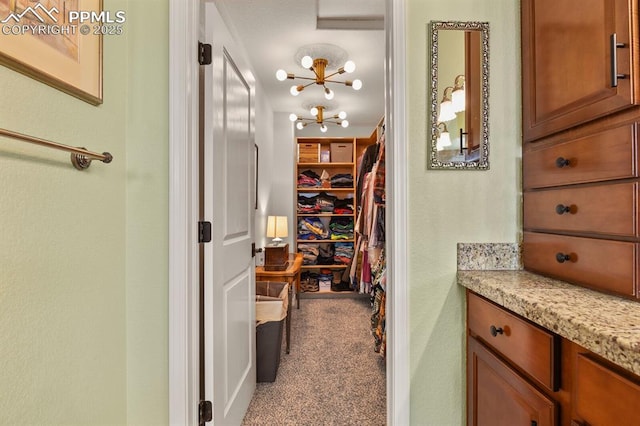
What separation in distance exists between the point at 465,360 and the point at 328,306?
8.95 ft

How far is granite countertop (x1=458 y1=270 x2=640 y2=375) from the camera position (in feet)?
1.85

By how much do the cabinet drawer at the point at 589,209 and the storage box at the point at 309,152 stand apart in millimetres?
3473

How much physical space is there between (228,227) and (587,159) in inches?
54.3

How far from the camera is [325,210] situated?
445 cm

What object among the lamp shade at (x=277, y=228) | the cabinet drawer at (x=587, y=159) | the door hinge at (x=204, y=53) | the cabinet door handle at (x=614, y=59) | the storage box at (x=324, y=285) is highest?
the door hinge at (x=204, y=53)

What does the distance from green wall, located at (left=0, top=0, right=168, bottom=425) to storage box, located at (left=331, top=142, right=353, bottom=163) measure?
3.35 meters

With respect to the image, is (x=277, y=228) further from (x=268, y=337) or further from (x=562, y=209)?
(x=562, y=209)

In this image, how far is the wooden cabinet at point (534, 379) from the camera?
0.60 metres

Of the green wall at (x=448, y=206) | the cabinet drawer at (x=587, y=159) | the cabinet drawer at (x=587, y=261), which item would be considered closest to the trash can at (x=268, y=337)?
the green wall at (x=448, y=206)

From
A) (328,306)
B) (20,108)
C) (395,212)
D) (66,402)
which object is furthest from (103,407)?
(328,306)

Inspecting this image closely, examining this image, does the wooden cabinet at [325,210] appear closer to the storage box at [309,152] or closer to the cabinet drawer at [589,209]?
the storage box at [309,152]

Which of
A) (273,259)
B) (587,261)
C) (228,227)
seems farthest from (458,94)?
(273,259)

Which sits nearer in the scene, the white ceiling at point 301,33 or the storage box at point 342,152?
the white ceiling at point 301,33

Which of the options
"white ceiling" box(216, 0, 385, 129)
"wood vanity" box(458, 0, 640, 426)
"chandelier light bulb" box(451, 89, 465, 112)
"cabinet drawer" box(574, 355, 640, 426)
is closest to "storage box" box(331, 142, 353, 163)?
"white ceiling" box(216, 0, 385, 129)
